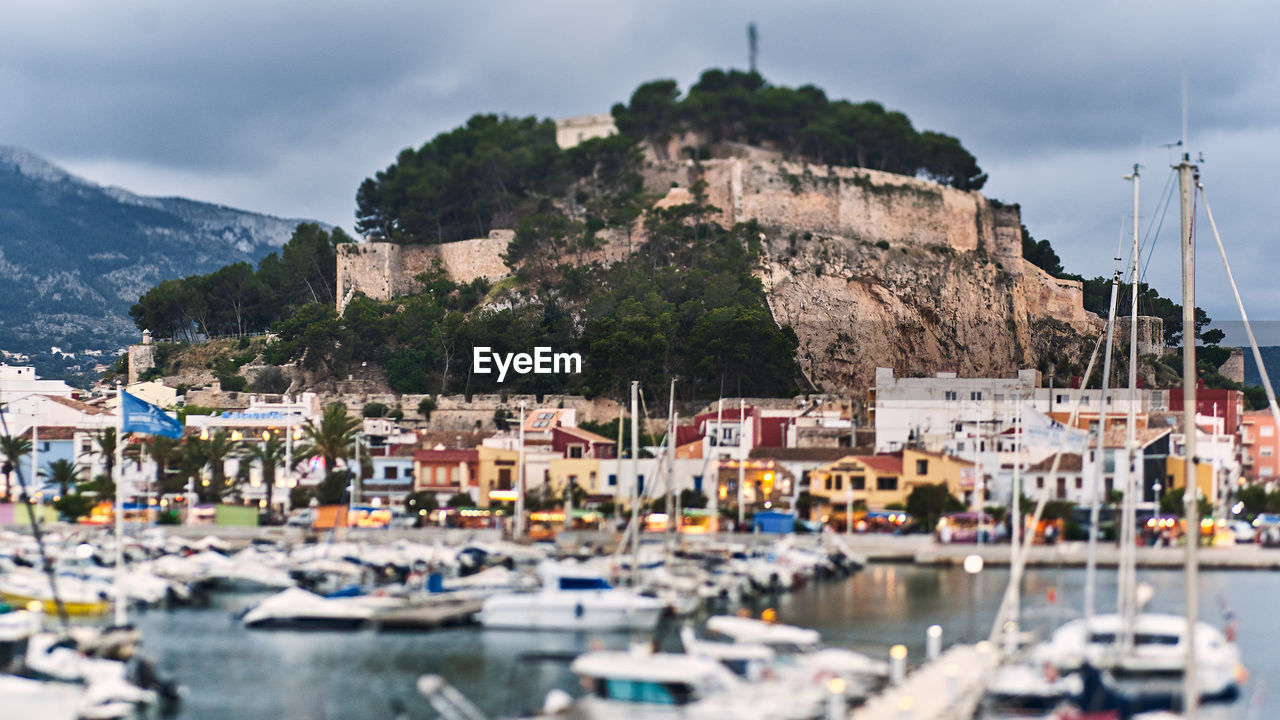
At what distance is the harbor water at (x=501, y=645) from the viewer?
91.9ft

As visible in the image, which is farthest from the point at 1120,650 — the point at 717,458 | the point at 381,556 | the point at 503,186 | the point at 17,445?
the point at 503,186

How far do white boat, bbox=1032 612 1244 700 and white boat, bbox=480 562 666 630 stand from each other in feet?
29.2

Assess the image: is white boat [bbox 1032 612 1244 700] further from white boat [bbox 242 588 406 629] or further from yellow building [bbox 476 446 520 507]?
yellow building [bbox 476 446 520 507]

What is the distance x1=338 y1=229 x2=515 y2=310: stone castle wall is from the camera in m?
89.2

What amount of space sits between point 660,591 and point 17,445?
29.1 meters

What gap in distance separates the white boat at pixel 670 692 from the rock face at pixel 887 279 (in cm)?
5815

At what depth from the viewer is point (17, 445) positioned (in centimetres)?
5734

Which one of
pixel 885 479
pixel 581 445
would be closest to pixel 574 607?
pixel 885 479

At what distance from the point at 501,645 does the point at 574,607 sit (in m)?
1.70

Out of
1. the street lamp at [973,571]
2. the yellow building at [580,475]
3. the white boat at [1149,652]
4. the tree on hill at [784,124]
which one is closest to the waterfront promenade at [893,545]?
the street lamp at [973,571]

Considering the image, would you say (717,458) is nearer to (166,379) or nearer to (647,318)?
(647,318)

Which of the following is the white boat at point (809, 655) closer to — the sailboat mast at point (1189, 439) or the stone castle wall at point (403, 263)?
the sailboat mast at point (1189, 439)

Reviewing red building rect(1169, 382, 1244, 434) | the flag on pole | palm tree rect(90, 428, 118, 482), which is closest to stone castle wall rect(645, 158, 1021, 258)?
red building rect(1169, 382, 1244, 434)

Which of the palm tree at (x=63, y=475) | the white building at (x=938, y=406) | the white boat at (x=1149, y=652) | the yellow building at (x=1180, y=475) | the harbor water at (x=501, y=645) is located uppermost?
the white building at (x=938, y=406)
